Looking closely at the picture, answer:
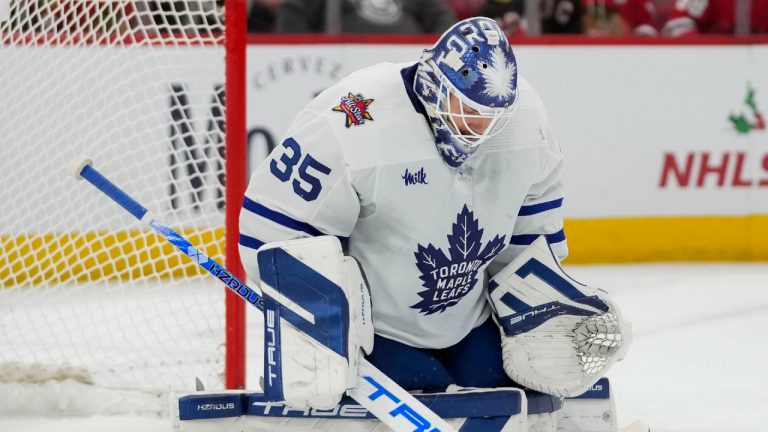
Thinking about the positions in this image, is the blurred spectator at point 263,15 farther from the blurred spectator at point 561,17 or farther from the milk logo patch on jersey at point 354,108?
the milk logo patch on jersey at point 354,108

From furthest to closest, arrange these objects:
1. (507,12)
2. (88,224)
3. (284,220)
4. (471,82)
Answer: (507,12) → (88,224) → (284,220) → (471,82)

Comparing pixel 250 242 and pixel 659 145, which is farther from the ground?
pixel 250 242

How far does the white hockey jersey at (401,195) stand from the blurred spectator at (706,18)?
2519 millimetres

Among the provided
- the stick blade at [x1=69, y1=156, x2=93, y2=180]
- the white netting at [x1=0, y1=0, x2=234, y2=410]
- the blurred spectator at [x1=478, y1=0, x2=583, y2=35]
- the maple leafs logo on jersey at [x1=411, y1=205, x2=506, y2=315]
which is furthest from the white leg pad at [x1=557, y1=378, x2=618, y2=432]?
the blurred spectator at [x1=478, y1=0, x2=583, y2=35]

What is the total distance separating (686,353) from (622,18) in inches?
66.6

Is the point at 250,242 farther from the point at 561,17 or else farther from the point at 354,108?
the point at 561,17

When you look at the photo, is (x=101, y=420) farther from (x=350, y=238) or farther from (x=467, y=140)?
(x=467, y=140)

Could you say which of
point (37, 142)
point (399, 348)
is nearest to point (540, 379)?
point (399, 348)

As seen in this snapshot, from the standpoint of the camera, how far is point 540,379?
95.7 inches

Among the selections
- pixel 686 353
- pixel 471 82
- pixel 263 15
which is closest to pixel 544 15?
pixel 263 15

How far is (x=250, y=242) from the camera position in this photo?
2264 mm

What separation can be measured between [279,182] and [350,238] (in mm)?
216

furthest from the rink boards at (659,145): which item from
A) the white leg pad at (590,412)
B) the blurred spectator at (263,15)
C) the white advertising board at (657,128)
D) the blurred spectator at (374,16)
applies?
the white leg pad at (590,412)

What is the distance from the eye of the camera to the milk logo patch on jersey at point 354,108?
2.20 meters
